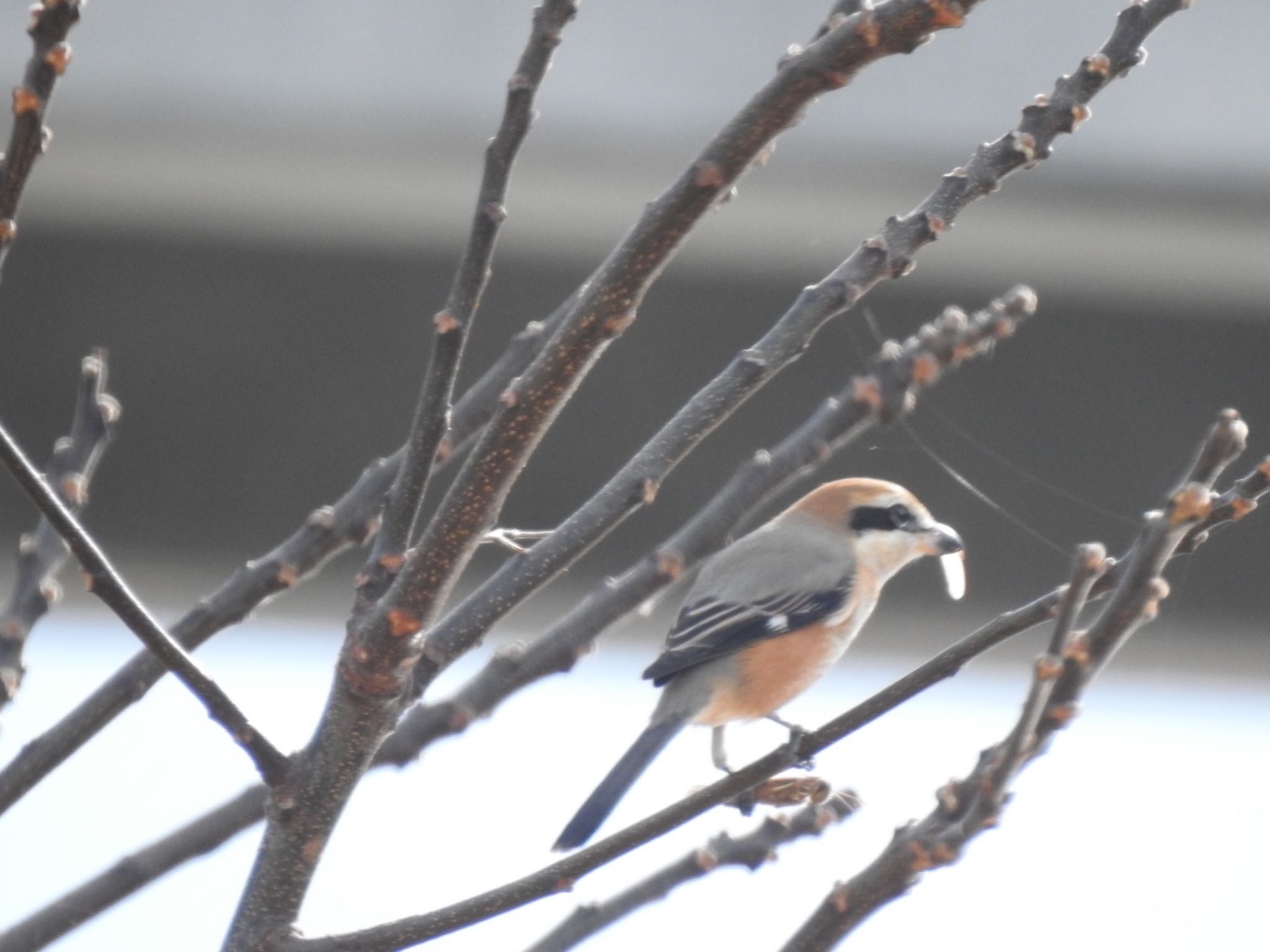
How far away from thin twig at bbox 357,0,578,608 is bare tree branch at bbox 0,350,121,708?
486 mm

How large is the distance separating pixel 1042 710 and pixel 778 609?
1267 millimetres

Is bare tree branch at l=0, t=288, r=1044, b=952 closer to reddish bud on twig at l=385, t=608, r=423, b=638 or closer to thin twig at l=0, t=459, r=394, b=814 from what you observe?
thin twig at l=0, t=459, r=394, b=814

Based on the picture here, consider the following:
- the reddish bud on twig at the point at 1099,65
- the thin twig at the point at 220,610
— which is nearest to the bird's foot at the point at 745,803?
the thin twig at the point at 220,610

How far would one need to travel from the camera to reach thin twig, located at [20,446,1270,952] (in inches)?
42.5

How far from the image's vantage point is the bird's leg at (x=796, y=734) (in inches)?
43.1

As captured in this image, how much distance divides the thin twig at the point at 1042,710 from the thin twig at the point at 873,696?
40 mm

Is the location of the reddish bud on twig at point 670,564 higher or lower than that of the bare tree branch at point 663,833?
higher

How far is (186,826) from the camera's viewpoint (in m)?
1.39

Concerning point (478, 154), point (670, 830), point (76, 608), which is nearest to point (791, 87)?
point (670, 830)

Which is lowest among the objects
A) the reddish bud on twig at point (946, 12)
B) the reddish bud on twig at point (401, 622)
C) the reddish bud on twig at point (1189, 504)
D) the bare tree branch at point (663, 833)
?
the bare tree branch at point (663, 833)

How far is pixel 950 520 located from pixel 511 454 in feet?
9.81

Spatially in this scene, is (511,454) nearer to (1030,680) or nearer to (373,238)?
(1030,680)

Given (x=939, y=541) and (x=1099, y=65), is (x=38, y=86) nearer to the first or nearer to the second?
(x=1099, y=65)

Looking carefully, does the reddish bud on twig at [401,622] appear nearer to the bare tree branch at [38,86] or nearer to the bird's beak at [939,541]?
the bare tree branch at [38,86]
